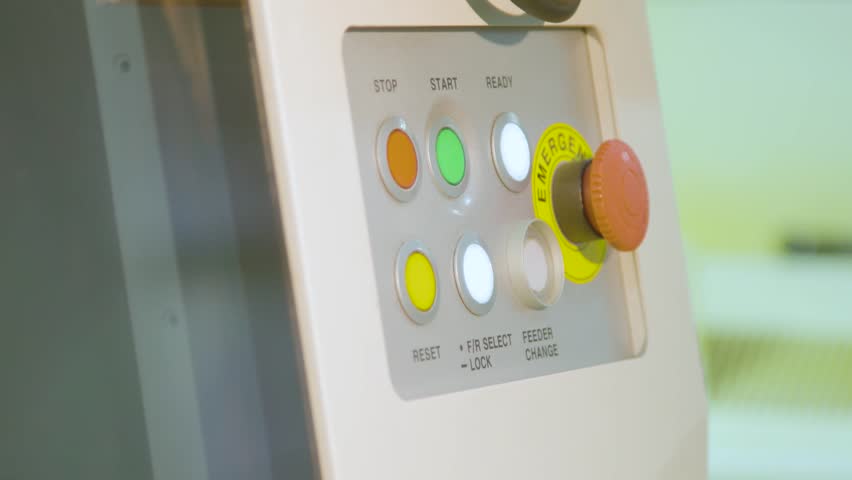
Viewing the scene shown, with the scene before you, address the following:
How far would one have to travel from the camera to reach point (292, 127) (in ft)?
1.32

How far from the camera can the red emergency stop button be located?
20.0 inches

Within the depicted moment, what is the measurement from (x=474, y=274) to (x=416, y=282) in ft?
0.13

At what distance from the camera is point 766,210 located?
37.3 inches

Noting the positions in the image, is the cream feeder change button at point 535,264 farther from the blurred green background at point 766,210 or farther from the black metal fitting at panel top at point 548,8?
the blurred green background at point 766,210

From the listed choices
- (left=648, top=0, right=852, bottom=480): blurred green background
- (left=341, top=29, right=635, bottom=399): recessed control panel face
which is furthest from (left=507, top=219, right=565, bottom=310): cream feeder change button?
(left=648, top=0, right=852, bottom=480): blurred green background

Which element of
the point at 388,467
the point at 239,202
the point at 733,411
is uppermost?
the point at 239,202

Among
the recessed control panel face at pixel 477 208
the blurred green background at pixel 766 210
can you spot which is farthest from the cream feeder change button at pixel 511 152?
the blurred green background at pixel 766 210

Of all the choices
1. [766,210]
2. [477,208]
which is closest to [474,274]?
[477,208]

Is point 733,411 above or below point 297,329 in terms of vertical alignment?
below

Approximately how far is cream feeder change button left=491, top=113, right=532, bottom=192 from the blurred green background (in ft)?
1.51

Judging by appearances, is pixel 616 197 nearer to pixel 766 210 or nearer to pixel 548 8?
pixel 548 8

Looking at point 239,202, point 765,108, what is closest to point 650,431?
point 239,202

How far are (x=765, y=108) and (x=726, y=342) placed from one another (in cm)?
22

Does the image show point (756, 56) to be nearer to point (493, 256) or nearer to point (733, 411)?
point (733, 411)
